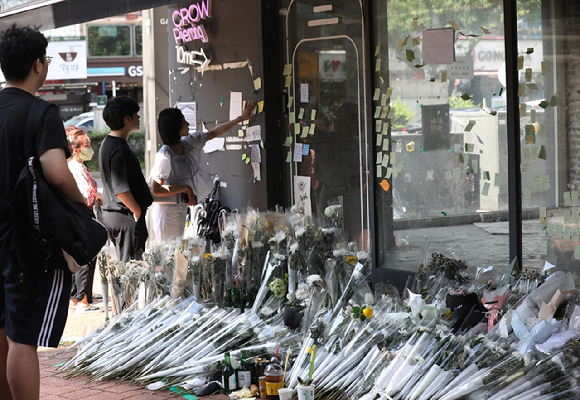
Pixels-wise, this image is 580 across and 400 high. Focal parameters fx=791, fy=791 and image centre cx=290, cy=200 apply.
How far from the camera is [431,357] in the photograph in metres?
3.93

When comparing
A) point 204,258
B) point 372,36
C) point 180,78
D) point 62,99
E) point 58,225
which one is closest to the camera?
point 58,225

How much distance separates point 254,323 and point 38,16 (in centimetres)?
436

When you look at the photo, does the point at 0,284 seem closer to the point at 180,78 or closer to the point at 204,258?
the point at 204,258

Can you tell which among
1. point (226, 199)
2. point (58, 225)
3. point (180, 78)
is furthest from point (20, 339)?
point (180, 78)

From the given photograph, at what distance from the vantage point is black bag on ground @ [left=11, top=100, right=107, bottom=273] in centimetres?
361

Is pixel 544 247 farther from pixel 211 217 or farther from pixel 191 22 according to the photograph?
pixel 191 22

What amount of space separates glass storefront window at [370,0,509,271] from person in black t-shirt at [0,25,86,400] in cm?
267

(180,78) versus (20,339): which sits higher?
(180,78)

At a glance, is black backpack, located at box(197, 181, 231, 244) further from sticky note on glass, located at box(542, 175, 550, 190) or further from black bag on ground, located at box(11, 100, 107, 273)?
black bag on ground, located at box(11, 100, 107, 273)

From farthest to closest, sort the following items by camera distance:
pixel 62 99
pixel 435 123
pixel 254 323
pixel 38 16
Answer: pixel 62 99
pixel 38 16
pixel 435 123
pixel 254 323

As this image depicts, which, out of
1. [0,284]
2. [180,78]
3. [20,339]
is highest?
[180,78]

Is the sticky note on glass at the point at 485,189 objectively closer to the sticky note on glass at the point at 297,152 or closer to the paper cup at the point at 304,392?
the sticky note on glass at the point at 297,152

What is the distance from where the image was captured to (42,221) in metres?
3.61

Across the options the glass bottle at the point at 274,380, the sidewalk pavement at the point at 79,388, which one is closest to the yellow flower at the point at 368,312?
the glass bottle at the point at 274,380
